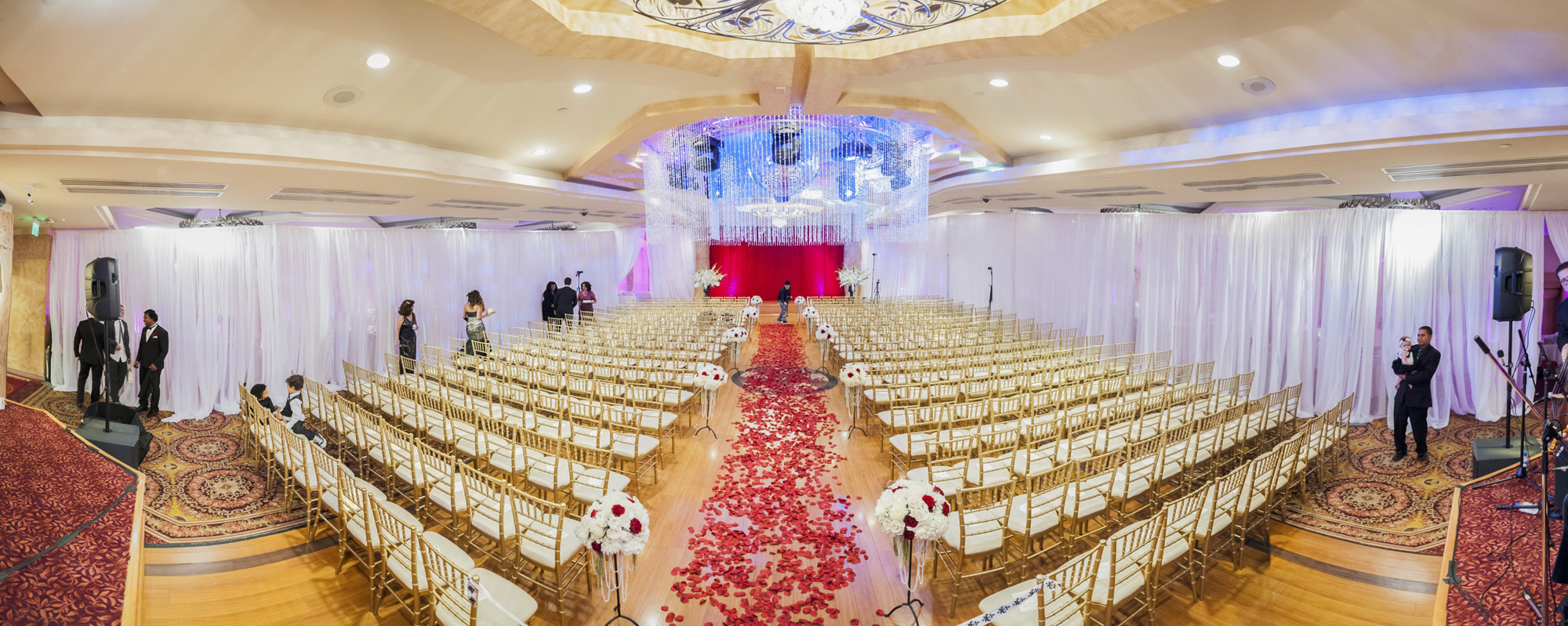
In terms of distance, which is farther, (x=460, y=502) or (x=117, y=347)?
(x=117, y=347)

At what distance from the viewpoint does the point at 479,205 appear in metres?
9.50

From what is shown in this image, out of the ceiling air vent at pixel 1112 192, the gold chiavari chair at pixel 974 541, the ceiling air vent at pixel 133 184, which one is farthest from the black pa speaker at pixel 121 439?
the ceiling air vent at pixel 1112 192

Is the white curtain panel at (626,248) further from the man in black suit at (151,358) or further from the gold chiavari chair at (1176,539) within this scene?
the gold chiavari chair at (1176,539)

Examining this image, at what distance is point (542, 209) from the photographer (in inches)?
439

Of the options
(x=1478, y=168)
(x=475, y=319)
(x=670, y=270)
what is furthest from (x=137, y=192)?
(x=670, y=270)

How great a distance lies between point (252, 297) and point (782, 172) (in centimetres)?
846

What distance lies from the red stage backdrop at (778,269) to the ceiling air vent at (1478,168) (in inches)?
749

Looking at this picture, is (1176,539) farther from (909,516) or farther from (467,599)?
(467,599)

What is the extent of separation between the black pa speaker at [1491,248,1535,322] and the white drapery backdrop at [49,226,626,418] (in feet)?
48.1

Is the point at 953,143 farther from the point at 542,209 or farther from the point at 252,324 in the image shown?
the point at 252,324

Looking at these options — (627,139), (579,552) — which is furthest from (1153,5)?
(627,139)

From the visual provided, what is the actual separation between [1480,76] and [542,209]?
1147cm

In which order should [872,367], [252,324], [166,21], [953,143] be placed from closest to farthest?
[166,21] → [872,367] → [252,324] → [953,143]

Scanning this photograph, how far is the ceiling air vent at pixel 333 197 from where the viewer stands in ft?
22.1
